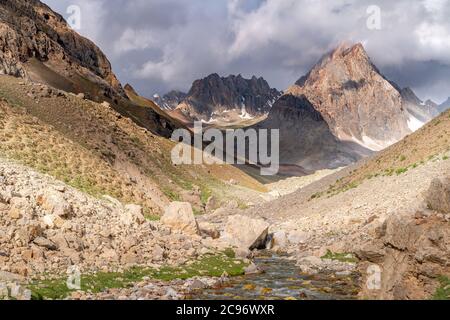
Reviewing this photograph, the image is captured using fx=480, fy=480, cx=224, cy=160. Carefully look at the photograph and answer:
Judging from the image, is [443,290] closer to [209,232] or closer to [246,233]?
[246,233]

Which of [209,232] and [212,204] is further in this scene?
[212,204]

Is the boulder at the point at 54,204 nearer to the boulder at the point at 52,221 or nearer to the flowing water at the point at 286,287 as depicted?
the boulder at the point at 52,221

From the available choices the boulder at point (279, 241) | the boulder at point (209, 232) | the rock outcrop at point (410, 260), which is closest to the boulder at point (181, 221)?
the boulder at point (209, 232)

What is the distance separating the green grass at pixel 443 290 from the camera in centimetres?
1695

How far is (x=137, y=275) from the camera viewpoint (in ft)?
84.3

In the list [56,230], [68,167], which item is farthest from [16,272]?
[68,167]

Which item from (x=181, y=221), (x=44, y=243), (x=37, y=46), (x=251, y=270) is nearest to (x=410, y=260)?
(x=251, y=270)

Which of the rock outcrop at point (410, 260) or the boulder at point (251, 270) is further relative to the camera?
the boulder at point (251, 270)

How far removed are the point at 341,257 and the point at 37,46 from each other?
12984 centimetres

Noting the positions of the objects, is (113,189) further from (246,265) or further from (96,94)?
(96,94)

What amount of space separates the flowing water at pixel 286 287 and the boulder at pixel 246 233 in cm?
877
